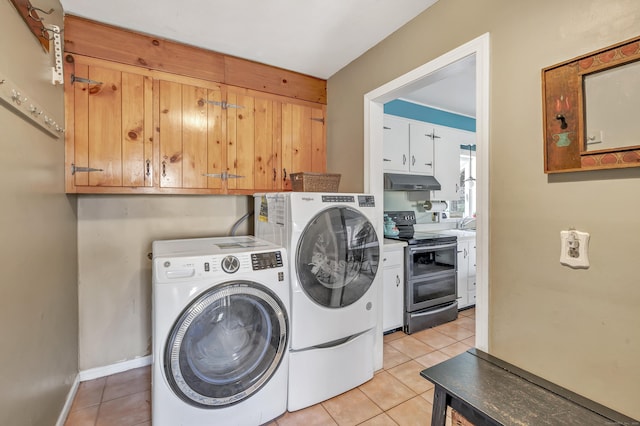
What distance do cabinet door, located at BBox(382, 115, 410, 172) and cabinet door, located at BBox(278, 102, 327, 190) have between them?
75 cm

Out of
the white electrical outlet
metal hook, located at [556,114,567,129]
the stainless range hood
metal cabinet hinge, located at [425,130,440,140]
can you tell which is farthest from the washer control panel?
metal cabinet hinge, located at [425,130,440,140]

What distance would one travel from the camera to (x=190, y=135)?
84.8 inches

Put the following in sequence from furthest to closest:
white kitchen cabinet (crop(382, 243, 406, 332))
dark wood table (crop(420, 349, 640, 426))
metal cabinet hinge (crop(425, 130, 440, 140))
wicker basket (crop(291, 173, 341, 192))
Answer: metal cabinet hinge (crop(425, 130, 440, 140)), white kitchen cabinet (crop(382, 243, 406, 332)), wicker basket (crop(291, 173, 341, 192)), dark wood table (crop(420, 349, 640, 426))

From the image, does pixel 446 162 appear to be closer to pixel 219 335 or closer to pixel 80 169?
pixel 219 335

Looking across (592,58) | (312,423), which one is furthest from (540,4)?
(312,423)

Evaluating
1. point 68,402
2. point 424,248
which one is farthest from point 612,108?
point 68,402

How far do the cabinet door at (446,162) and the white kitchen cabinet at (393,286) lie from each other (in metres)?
1.12

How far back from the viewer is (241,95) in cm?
235

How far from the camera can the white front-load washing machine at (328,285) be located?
177 cm

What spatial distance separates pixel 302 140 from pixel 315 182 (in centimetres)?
75

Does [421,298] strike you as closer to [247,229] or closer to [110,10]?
[247,229]

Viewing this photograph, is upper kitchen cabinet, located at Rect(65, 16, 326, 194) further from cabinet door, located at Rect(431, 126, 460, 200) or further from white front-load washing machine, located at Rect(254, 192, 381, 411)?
cabinet door, located at Rect(431, 126, 460, 200)

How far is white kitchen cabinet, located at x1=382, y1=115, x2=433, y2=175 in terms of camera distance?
123 inches

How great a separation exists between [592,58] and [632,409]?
1238 mm
